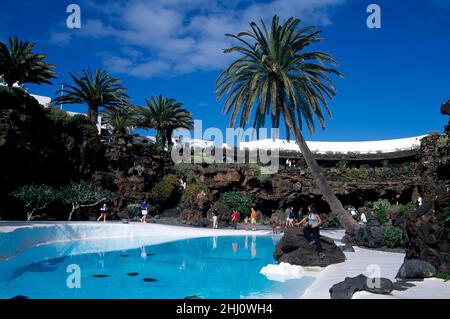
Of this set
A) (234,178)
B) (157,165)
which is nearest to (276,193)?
(234,178)

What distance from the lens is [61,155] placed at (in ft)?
83.9

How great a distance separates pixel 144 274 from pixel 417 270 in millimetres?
7072

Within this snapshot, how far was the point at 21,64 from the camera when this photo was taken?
84.2 feet

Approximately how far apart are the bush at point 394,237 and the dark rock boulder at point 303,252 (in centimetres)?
408

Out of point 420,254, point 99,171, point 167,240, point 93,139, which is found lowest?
point 167,240

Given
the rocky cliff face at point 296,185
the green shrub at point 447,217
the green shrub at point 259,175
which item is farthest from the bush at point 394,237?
the green shrub at point 259,175

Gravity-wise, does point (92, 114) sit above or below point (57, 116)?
above

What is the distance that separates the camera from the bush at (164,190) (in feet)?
100.0

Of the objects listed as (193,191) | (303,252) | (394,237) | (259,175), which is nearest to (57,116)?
(193,191)

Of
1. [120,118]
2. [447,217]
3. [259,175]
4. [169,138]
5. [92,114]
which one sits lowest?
[447,217]

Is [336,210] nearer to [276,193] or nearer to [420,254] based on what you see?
[420,254]

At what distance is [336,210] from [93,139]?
19636 mm

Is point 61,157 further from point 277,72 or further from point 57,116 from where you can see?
point 277,72
